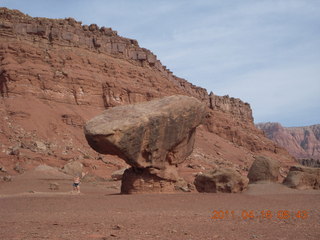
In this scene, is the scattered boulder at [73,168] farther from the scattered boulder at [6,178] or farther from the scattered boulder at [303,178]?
the scattered boulder at [303,178]

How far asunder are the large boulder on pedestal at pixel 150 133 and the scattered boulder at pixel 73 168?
1143 centimetres

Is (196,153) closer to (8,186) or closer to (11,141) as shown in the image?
(11,141)

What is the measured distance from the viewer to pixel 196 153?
1768 inches

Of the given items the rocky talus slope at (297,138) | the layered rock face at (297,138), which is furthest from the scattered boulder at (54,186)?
the layered rock face at (297,138)

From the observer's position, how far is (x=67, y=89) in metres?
41.9

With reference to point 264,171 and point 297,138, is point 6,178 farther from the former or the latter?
point 297,138

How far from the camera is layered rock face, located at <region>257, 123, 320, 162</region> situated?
15925 cm

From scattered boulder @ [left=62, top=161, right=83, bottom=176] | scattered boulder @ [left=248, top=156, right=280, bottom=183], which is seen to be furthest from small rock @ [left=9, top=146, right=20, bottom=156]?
scattered boulder @ [left=248, top=156, right=280, bottom=183]

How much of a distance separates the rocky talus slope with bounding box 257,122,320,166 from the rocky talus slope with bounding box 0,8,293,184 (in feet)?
344

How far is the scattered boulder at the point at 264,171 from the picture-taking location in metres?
20.5

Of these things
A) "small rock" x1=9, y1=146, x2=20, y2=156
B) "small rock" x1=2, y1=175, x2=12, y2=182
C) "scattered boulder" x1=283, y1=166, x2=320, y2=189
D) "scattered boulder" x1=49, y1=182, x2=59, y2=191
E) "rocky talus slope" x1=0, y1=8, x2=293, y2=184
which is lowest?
"scattered boulder" x1=49, y1=182, x2=59, y2=191

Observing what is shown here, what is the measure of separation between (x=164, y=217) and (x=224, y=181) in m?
7.29
